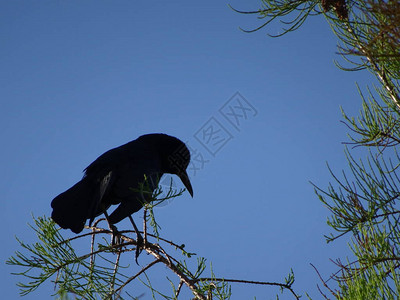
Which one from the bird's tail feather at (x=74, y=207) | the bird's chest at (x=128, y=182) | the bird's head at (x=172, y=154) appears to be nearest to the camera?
the bird's tail feather at (x=74, y=207)

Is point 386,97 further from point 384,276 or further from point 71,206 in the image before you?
point 71,206

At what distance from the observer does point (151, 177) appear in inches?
151

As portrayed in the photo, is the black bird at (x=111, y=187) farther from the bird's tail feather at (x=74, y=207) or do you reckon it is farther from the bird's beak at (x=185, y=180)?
the bird's beak at (x=185, y=180)

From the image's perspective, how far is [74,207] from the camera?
10.9 feet

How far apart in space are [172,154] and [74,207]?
1.49 m

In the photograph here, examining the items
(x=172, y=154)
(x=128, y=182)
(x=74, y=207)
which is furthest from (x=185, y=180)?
(x=74, y=207)

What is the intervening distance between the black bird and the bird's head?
206mm

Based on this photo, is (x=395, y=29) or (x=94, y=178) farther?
(x=94, y=178)

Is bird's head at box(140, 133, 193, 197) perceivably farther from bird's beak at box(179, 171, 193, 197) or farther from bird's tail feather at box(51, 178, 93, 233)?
bird's tail feather at box(51, 178, 93, 233)

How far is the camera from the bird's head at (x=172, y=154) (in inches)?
181

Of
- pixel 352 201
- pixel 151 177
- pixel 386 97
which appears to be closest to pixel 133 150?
pixel 151 177

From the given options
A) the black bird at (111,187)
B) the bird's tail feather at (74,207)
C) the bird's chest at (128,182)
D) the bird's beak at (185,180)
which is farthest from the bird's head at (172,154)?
the bird's tail feather at (74,207)

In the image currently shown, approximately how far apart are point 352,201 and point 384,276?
40.9 inches

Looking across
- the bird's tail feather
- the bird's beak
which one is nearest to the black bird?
the bird's tail feather
